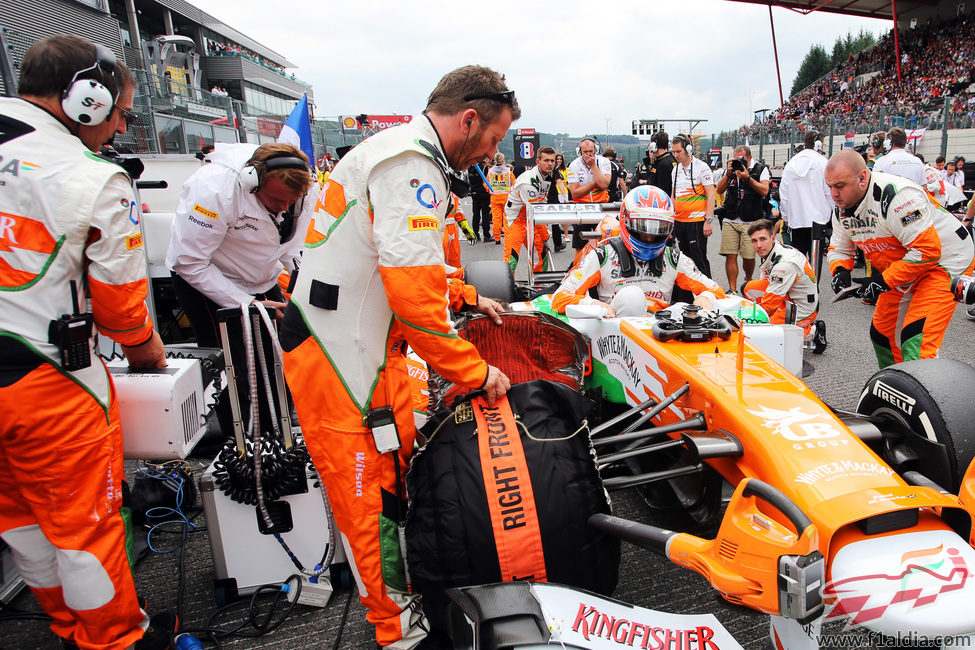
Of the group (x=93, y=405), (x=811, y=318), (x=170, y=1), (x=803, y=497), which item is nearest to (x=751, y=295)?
(x=811, y=318)

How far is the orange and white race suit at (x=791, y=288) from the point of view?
481 cm

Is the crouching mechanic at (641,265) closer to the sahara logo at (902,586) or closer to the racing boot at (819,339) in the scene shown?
the racing boot at (819,339)

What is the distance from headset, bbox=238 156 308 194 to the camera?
8.91 feet

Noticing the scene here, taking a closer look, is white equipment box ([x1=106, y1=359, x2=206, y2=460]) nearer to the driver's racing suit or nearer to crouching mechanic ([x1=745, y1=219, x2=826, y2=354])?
the driver's racing suit

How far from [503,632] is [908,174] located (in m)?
8.29

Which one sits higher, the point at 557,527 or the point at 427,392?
the point at 427,392

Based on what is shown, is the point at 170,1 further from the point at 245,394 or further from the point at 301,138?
the point at 245,394

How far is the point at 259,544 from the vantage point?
2.34 metres

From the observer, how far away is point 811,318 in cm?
495

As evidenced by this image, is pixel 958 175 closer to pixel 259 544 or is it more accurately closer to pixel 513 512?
pixel 513 512

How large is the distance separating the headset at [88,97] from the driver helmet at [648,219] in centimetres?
264

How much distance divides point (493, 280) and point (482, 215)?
9.63m

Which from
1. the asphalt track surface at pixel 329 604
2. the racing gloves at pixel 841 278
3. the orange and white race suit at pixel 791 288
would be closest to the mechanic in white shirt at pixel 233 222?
the asphalt track surface at pixel 329 604

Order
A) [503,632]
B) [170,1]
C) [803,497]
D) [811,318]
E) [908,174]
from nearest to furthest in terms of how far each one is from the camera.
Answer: [503,632] → [803,497] → [811,318] → [908,174] → [170,1]
